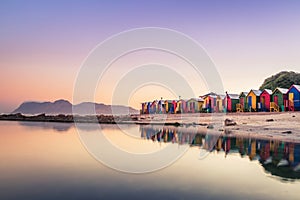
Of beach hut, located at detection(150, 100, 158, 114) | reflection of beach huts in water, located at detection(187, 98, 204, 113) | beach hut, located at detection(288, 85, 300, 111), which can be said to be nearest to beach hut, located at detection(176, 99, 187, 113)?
reflection of beach huts in water, located at detection(187, 98, 204, 113)

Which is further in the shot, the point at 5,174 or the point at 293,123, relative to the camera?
the point at 293,123

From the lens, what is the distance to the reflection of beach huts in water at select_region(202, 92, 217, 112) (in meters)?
55.5

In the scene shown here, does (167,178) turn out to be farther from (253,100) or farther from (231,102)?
(231,102)

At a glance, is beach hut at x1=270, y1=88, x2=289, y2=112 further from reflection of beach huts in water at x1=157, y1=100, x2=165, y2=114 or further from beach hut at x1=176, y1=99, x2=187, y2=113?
reflection of beach huts in water at x1=157, y1=100, x2=165, y2=114

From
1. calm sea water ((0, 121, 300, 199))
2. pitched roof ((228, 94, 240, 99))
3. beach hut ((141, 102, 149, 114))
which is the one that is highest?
pitched roof ((228, 94, 240, 99))

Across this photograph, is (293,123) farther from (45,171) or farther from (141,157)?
(45,171)

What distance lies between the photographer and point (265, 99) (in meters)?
45.1

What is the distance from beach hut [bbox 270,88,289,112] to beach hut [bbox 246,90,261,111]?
2810mm

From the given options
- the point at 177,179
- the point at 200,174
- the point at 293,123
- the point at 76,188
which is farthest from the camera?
the point at 293,123

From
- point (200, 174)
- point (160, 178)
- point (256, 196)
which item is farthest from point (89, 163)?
point (256, 196)

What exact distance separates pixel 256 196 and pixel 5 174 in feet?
36.7

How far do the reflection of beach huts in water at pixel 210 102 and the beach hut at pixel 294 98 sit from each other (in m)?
16.0

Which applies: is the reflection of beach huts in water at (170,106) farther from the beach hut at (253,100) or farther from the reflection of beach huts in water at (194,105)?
the beach hut at (253,100)

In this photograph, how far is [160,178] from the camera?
1197 cm
